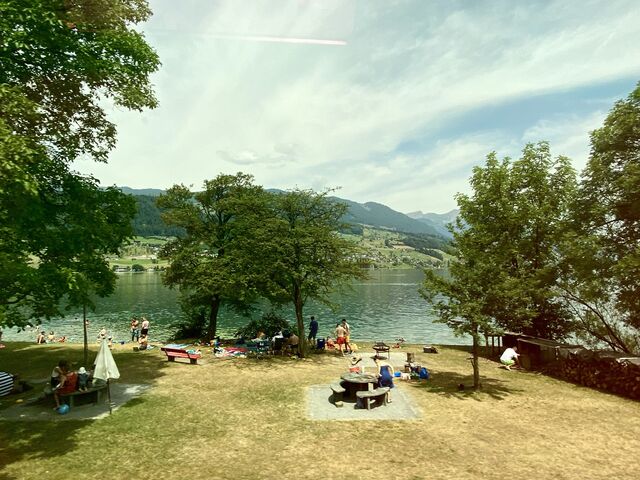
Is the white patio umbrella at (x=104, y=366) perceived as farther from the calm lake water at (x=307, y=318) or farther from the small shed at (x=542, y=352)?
the calm lake water at (x=307, y=318)

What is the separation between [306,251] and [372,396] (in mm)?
11492

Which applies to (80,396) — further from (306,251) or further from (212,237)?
(212,237)

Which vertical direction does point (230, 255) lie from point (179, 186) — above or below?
below

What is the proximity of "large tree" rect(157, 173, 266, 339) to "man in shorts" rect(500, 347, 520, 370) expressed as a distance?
16603 millimetres

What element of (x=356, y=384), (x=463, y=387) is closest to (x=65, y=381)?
(x=356, y=384)

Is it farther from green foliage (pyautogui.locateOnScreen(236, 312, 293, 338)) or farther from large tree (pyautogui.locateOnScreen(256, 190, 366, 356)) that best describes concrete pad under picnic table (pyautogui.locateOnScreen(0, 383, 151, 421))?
green foliage (pyautogui.locateOnScreen(236, 312, 293, 338))

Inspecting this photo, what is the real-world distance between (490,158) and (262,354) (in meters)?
23.9

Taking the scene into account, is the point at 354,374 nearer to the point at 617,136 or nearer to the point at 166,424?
the point at 166,424

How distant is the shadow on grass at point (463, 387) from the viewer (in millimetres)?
16750

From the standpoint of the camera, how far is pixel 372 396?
14.9 meters

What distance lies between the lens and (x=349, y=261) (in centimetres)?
2489

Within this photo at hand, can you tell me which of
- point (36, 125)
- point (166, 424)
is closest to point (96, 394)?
point (166, 424)

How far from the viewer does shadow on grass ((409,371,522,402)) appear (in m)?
16.8

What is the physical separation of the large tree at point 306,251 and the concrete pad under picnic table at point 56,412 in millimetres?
10954
